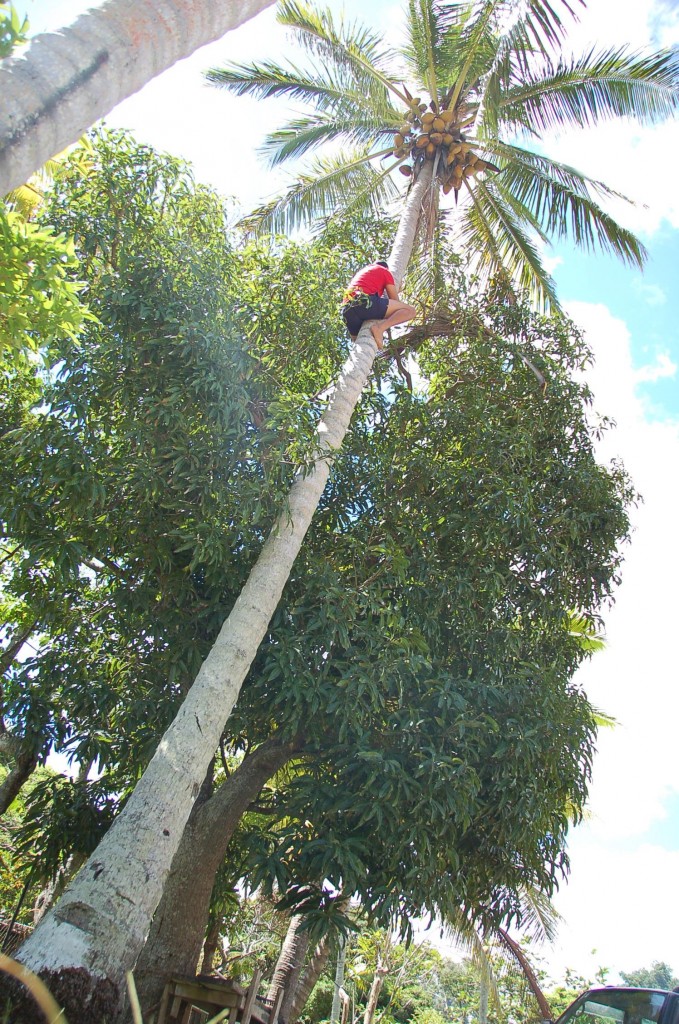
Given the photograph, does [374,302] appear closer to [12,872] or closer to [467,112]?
[467,112]

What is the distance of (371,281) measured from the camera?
8.14 metres

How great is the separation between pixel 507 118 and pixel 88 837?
38.5ft

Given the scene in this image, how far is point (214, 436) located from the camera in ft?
22.2

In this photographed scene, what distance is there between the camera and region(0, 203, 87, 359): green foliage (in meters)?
3.99

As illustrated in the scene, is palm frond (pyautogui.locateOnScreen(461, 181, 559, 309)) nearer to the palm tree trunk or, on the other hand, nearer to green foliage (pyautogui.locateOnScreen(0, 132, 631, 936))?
green foliage (pyautogui.locateOnScreen(0, 132, 631, 936))

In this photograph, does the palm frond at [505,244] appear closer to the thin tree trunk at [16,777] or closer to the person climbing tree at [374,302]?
the person climbing tree at [374,302]

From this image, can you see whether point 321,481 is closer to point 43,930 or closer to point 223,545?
point 223,545

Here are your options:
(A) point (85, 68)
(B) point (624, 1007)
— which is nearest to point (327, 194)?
(A) point (85, 68)

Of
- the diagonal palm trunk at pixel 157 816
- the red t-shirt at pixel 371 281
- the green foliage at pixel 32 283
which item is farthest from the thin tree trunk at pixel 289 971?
the green foliage at pixel 32 283

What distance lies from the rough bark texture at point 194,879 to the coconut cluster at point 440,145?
8806 millimetres

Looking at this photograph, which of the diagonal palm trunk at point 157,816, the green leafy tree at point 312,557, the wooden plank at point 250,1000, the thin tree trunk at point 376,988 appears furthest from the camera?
the thin tree trunk at point 376,988

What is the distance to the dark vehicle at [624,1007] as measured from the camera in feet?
18.3

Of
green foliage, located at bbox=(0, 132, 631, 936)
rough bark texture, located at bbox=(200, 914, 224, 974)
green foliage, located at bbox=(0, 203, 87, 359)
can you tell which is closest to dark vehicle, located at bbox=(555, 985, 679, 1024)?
green foliage, located at bbox=(0, 132, 631, 936)

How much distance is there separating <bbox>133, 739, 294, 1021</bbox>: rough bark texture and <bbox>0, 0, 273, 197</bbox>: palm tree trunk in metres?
6.35
